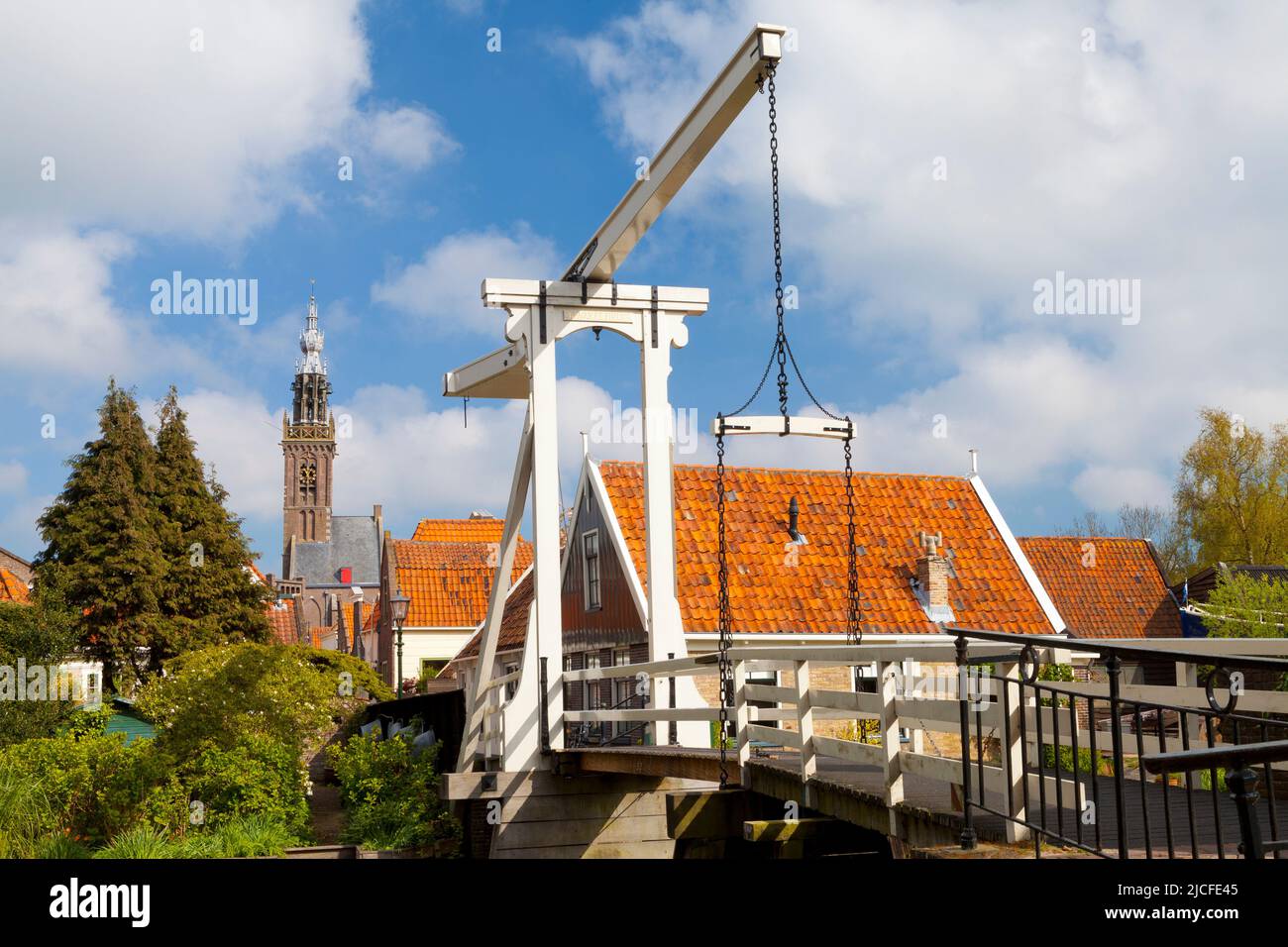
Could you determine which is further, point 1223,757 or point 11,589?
point 11,589

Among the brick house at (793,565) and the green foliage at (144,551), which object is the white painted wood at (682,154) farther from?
the green foliage at (144,551)

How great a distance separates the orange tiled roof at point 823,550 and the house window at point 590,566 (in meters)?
1.23

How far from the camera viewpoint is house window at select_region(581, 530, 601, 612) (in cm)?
2203

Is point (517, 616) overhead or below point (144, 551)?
below

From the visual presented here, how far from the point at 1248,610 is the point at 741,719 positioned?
10823 millimetres

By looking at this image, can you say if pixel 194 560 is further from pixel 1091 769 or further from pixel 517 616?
pixel 1091 769

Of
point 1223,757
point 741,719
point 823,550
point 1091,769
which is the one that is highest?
point 823,550

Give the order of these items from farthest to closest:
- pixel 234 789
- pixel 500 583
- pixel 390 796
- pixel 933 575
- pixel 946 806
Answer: pixel 933 575 → pixel 390 796 → pixel 234 789 → pixel 500 583 → pixel 946 806

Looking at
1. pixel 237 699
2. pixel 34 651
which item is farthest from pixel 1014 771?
pixel 34 651

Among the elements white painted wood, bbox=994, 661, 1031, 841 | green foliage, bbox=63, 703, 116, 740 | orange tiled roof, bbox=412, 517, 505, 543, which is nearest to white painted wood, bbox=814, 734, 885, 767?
white painted wood, bbox=994, 661, 1031, 841

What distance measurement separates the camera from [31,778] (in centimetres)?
1528

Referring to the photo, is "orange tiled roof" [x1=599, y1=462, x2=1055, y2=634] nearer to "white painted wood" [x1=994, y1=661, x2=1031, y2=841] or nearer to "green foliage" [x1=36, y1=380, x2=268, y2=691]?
"green foliage" [x1=36, y1=380, x2=268, y2=691]

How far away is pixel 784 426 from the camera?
8586 millimetres
